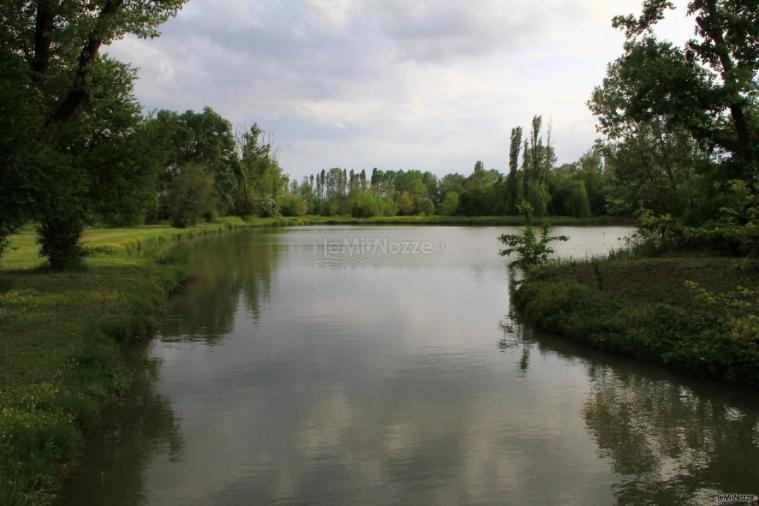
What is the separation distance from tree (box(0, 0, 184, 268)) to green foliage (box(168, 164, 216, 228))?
42524 mm

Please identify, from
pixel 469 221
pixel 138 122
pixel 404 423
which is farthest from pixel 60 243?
pixel 469 221

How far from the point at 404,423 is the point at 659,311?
24.3ft

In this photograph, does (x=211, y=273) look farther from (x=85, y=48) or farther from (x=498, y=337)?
(x=498, y=337)

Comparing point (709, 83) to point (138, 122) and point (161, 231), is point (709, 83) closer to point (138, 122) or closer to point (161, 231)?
point (138, 122)

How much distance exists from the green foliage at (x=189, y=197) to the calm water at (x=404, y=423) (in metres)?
44.9

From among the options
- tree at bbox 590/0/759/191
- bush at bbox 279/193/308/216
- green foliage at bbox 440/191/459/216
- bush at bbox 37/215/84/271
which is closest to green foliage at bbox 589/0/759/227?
tree at bbox 590/0/759/191

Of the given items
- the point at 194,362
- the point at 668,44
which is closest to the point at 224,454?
the point at 194,362

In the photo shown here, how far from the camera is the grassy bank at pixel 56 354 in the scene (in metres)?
6.56

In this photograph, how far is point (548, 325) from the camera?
15734mm

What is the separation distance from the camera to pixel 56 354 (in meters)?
9.99

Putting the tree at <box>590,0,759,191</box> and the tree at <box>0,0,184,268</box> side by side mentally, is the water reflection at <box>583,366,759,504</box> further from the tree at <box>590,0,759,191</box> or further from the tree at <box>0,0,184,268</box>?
the tree at <box>0,0,184,268</box>

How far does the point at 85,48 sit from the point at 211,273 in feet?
47.5

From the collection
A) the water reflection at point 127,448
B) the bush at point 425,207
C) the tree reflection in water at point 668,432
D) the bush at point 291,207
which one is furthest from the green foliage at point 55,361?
the bush at point 425,207

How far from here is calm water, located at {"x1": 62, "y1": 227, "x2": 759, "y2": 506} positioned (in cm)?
699
